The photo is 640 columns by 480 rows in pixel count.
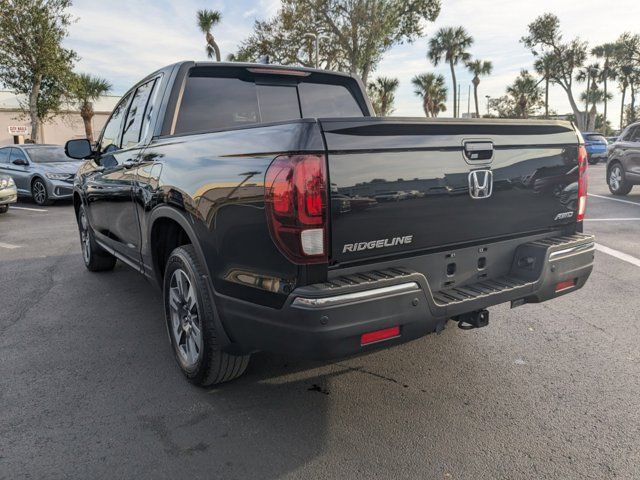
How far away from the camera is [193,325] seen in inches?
123

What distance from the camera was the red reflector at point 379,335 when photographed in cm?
234

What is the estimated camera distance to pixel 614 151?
1258cm

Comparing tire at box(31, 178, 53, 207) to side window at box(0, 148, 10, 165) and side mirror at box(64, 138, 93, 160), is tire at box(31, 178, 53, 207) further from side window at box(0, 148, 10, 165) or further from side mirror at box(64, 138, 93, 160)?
side mirror at box(64, 138, 93, 160)

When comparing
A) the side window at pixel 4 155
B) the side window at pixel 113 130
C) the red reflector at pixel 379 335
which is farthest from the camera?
the side window at pixel 4 155

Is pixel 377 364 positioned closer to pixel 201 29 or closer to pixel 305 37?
pixel 305 37

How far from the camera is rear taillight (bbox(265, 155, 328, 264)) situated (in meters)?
2.22

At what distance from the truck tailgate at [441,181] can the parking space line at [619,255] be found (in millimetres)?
3525

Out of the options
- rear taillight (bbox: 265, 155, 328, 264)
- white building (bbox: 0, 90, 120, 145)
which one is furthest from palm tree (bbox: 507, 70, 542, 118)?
rear taillight (bbox: 265, 155, 328, 264)

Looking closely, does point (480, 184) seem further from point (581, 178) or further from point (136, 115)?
point (136, 115)

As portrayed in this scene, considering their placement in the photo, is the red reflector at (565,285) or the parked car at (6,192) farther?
the parked car at (6,192)

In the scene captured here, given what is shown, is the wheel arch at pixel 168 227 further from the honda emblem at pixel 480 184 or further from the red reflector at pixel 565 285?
the red reflector at pixel 565 285

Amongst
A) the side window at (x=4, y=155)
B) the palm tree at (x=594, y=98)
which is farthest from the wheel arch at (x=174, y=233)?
the palm tree at (x=594, y=98)

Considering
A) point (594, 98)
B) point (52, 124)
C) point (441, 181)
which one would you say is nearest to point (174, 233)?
point (441, 181)

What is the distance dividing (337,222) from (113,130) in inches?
143
